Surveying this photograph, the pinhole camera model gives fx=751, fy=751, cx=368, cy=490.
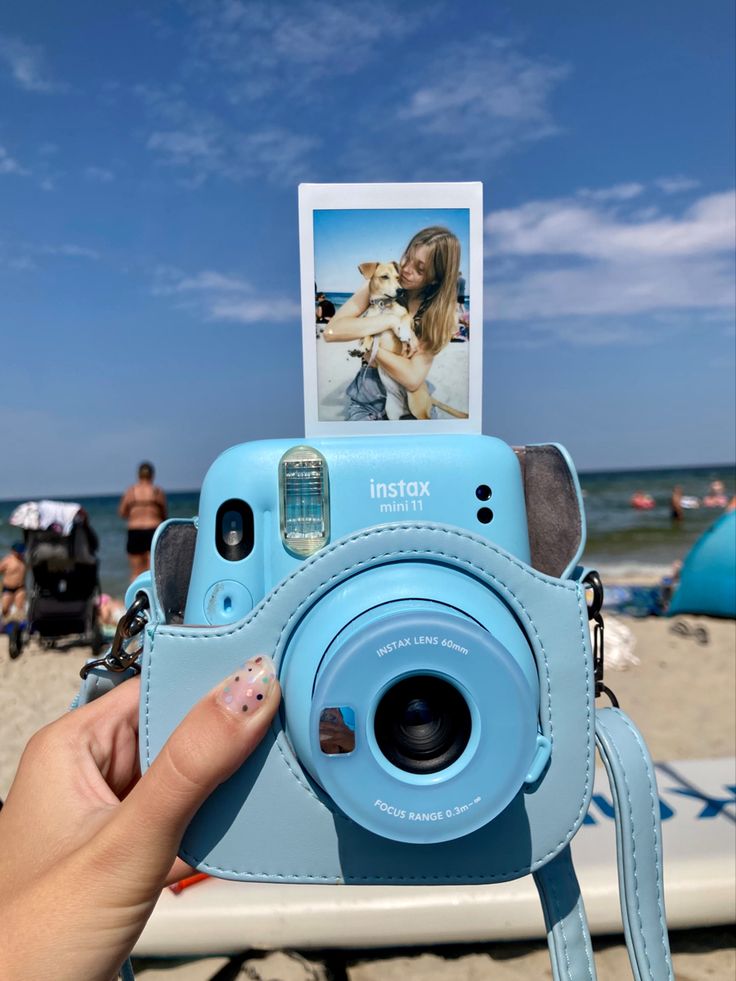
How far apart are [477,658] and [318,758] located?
20 cm

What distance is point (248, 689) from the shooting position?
85cm

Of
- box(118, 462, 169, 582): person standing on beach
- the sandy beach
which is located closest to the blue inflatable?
the sandy beach

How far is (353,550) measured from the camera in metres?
0.90

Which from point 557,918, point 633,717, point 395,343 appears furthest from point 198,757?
point 633,717

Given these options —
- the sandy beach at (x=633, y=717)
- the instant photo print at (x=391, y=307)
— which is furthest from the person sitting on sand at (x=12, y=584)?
the instant photo print at (x=391, y=307)

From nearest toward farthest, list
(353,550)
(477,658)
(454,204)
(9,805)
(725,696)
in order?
(477,658)
(353,550)
(9,805)
(454,204)
(725,696)

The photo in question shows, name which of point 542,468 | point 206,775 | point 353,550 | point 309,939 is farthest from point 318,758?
point 309,939

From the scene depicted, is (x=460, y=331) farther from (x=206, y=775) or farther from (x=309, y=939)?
(x=309, y=939)

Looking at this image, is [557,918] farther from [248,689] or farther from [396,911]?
[396,911]

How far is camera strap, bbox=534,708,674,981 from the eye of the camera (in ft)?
3.18

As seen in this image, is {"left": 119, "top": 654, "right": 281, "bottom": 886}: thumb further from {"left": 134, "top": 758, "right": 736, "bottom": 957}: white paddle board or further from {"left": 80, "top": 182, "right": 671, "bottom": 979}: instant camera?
{"left": 134, "top": 758, "right": 736, "bottom": 957}: white paddle board

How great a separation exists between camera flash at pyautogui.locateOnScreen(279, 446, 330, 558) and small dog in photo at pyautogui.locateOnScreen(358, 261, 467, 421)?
0.20 m

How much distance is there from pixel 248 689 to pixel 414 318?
0.67 m

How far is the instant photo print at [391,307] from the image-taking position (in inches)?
46.1
